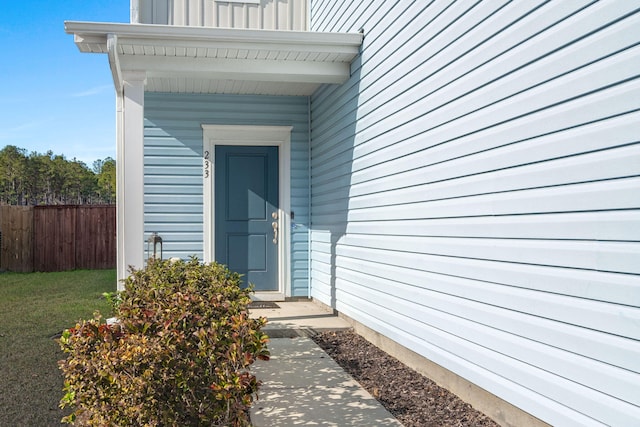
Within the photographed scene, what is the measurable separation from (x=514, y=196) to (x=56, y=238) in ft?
42.8

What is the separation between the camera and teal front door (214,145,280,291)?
26.2 ft

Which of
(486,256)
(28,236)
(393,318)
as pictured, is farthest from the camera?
(28,236)

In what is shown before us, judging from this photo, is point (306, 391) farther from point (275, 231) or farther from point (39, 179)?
point (39, 179)

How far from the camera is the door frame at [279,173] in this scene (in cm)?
785

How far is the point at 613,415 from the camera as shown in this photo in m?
2.39

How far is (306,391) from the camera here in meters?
3.96

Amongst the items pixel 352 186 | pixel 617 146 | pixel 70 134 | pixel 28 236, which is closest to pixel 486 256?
pixel 617 146

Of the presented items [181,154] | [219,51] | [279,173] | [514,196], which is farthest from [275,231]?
[514,196]

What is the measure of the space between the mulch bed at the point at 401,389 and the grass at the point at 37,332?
6.82 feet

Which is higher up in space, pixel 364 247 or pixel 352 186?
pixel 352 186

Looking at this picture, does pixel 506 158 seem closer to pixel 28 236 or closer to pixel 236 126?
pixel 236 126

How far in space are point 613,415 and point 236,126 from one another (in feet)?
20.6

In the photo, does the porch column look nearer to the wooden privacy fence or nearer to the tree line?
the wooden privacy fence

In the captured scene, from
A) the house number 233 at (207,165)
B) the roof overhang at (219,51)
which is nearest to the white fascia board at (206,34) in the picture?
the roof overhang at (219,51)
